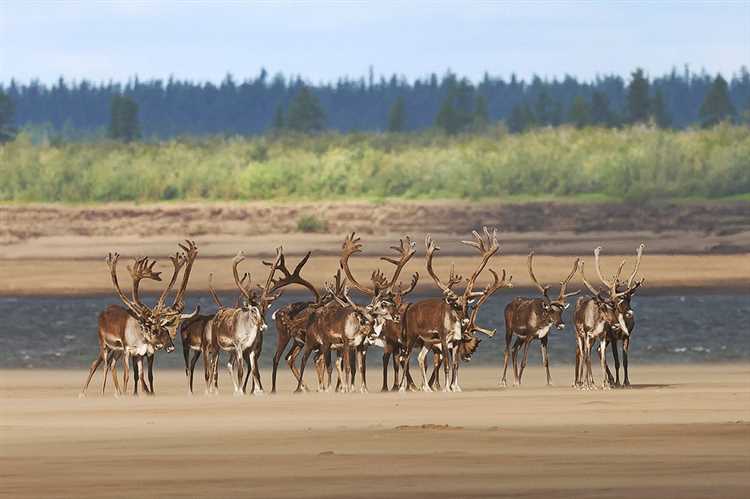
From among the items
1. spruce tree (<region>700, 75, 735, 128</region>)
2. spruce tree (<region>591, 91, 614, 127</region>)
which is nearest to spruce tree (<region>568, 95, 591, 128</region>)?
spruce tree (<region>591, 91, 614, 127</region>)

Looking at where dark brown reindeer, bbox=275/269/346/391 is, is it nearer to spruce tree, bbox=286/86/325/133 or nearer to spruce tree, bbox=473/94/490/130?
spruce tree, bbox=473/94/490/130

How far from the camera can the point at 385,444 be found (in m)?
19.8

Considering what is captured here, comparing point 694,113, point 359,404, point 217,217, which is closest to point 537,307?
point 359,404

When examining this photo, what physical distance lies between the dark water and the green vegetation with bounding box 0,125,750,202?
20082 millimetres

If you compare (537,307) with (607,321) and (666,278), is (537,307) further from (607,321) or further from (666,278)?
(666,278)

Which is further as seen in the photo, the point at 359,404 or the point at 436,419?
the point at 359,404

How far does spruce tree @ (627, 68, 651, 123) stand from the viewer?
420 ft

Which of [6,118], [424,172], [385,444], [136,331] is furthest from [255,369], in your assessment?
[6,118]

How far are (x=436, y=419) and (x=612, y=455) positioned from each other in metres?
4.26

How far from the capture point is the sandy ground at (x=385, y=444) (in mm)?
16734

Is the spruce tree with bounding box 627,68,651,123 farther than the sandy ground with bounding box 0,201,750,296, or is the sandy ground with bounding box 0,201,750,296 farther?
the spruce tree with bounding box 627,68,651,123

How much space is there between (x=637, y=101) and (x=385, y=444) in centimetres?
11053

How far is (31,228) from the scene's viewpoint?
2591 inches

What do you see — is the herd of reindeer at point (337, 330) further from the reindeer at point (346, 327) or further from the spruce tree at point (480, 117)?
the spruce tree at point (480, 117)
